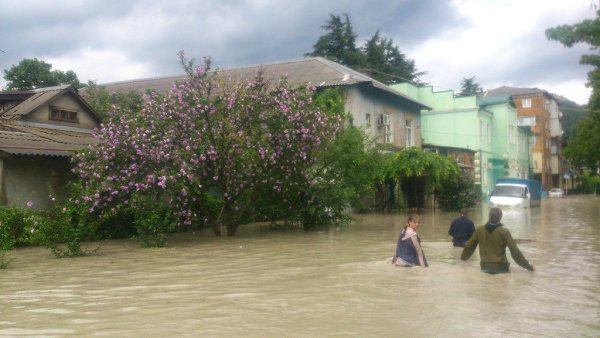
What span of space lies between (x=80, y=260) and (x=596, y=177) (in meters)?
88.8

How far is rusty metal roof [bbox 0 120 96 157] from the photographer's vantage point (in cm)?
1628

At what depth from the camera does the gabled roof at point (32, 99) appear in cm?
2252

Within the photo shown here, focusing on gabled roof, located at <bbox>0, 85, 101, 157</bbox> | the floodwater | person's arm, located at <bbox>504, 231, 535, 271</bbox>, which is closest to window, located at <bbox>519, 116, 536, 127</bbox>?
gabled roof, located at <bbox>0, 85, 101, 157</bbox>

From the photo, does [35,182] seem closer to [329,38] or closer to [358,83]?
[358,83]

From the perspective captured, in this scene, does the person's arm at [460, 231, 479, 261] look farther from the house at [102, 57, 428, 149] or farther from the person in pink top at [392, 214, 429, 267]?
the house at [102, 57, 428, 149]

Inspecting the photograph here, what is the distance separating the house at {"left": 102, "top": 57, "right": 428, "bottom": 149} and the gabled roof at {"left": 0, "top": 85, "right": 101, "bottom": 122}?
5.71m

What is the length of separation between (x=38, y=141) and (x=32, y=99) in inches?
284

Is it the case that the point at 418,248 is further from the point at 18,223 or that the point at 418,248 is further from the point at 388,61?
the point at 388,61

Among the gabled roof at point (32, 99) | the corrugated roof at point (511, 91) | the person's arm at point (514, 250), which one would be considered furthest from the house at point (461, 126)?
the person's arm at point (514, 250)

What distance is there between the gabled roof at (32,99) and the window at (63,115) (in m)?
0.60

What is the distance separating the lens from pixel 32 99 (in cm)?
2433

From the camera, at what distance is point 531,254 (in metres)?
13.6

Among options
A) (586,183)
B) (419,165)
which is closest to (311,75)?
(419,165)

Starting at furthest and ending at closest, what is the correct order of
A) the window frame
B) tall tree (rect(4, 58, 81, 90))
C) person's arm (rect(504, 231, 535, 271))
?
tall tree (rect(4, 58, 81, 90)), the window frame, person's arm (rect(504, 231, 535, 271))
